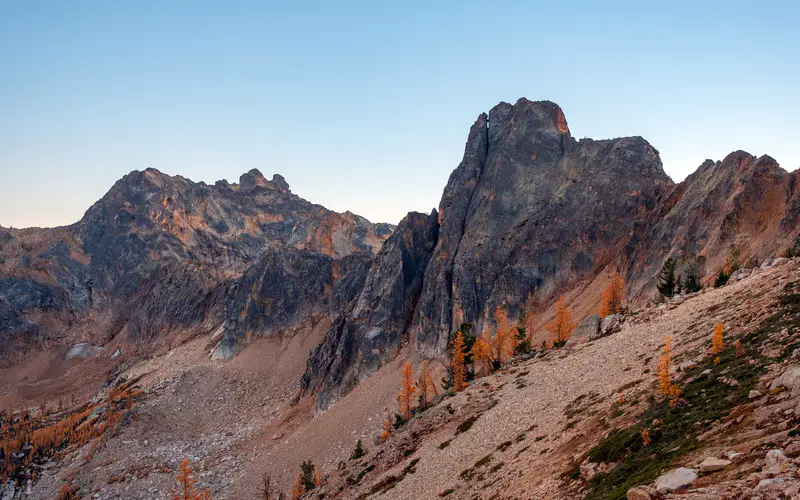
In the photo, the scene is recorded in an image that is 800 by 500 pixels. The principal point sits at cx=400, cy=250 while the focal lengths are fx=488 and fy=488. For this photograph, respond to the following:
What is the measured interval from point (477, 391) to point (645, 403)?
26362mm

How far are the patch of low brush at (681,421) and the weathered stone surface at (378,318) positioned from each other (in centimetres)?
8613

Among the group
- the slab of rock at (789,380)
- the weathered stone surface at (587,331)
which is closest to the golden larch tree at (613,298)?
the weathered stone surface at (587,331)

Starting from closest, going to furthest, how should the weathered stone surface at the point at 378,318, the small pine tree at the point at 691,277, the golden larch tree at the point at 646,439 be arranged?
the golden larch tree at the point at 646,439, the small pine tree at the point at 691,277, the weathered stone surface at the point at 378,318

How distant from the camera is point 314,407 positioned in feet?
337

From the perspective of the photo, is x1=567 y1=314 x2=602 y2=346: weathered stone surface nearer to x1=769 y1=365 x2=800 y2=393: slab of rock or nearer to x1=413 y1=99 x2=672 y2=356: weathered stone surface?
x1=769 y1=365 x2=800 y2=393: slab of rock

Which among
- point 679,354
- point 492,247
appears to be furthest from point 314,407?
point 679,354

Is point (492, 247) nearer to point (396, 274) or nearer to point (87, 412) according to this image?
point (396, 274)

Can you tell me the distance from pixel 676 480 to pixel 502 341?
207 ft

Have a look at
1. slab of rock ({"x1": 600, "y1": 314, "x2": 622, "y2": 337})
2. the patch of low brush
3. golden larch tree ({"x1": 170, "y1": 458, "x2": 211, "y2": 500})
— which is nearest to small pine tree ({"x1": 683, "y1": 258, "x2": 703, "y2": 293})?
slab of rock ({"x1": 600, "y1": 314, "x2": 622, "y2": 337})

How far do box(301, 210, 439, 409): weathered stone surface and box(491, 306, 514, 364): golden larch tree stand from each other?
1043 inches

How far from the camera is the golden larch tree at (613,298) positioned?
7338cm

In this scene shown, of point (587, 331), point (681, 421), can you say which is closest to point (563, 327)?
point (587, 331)

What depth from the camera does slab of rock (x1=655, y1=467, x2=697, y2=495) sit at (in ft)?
47.4

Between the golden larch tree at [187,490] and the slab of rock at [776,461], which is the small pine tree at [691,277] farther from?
the golden larch tree at [187,490]
